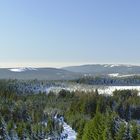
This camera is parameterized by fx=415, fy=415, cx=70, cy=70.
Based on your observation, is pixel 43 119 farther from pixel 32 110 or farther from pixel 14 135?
pixel 14 135

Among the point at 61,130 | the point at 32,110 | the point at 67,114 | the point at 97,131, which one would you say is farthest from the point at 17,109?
the point at 97,131

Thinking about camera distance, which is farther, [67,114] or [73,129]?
[67,114]

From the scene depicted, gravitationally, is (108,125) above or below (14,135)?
above

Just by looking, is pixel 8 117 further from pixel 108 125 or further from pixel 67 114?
pixel 108 125

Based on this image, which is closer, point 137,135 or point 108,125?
point 137,135

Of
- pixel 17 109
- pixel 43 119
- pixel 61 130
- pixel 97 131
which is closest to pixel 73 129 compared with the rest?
pixel 61 130

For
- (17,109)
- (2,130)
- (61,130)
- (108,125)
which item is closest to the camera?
(108,125)

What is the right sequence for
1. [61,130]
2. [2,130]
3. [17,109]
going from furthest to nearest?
1. [17,109]
2. [61,130]
3. [2,130]

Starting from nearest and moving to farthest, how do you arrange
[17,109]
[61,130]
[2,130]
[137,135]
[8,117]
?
1. [137,135]
2. [2,130]
3. [61,130]
4. [8,117]
5. [17,109]

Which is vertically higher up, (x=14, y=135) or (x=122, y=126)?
(x=122, y=126)
